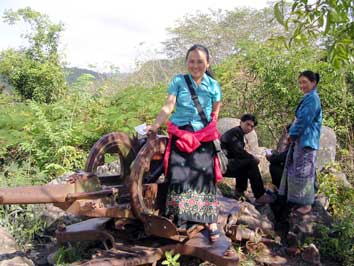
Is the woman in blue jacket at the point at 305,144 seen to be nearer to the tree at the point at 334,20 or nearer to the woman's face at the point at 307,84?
the woman's face at the point at 307,84

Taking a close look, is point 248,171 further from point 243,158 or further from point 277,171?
point 277,171

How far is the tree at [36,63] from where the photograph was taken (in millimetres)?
15992

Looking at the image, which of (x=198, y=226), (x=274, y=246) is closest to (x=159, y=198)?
(x=198, y=226)

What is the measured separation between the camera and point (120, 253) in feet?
12.5

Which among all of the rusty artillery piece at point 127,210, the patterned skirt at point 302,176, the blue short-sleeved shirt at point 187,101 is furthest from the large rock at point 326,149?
the blue short-sleeved shirt at point 187,101

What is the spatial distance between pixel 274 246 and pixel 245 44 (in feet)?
17.6

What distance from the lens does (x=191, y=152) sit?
13.5ft

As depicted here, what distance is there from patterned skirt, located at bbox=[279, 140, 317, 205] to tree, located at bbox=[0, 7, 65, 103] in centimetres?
1075

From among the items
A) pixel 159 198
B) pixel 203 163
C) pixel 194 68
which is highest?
pixel 194 68

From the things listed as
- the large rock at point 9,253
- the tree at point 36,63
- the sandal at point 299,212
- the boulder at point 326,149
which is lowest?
the large rock at point 9,253

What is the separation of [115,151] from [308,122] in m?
2.31

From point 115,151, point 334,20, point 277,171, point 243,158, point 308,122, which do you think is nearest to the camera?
point 334,20

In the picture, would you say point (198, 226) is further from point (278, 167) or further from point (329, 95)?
point (329, 95)

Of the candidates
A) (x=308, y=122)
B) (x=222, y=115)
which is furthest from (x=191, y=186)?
(x=222, y=115)
